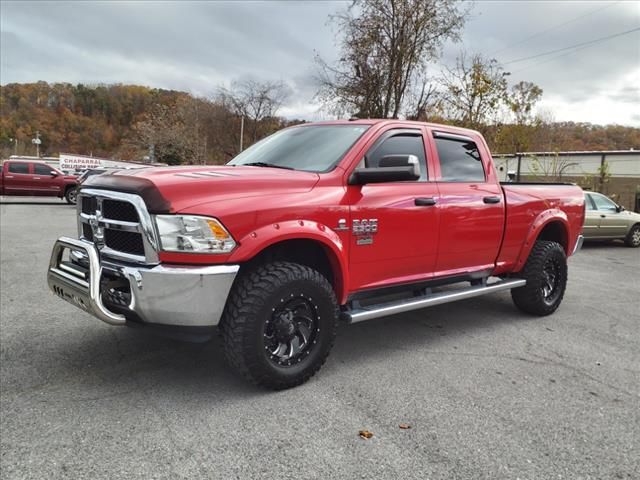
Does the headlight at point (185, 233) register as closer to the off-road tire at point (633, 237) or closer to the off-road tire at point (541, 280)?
the off-road tire at point (541, 280)

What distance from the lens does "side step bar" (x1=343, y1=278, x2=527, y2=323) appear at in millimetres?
3795

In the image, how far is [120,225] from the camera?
3195mm

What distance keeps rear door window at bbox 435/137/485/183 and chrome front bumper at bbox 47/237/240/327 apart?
2460 millimetres

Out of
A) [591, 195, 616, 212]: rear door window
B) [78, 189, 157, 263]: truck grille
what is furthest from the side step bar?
[591, 195, 616, 212]: rear door window

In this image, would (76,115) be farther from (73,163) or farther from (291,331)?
(291,331)

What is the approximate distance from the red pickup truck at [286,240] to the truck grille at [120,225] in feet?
0.03

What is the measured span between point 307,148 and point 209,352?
6.26 feet

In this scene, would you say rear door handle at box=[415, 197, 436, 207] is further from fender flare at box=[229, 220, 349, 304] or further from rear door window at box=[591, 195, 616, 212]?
rear door window at box=[591, 195, 616, 212]

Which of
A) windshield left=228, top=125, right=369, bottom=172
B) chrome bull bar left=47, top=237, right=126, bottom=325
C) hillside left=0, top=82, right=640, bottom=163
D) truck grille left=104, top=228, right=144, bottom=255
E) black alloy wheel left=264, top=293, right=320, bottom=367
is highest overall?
hillside left=0, top=82, right=640, bottom=163

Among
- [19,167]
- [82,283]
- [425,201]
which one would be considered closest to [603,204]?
[425,201]

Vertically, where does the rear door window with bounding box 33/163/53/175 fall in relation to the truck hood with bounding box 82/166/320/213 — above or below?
above

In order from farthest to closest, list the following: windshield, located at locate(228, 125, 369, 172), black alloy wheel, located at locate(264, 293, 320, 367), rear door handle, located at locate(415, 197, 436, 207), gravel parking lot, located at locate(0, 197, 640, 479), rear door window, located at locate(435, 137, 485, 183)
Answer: rear door window, located at locate(435, 137, 485, 183) < rear door handle, located at locate(415, 197, 436, 207) < windshield, located at locate(228, 125, 369, 172) < black alloy wheel, located at locate(264, 293, 320, 367) < gravel parking lot, located at locate(0, 197, 640, 479)

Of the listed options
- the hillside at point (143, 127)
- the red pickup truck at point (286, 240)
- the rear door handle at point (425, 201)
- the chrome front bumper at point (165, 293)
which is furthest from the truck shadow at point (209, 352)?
the hillside at point (143, 127)

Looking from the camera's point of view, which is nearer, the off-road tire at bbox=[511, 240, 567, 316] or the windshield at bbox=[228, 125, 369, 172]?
the windshield at bbox=[228, 125, 369, 172]
